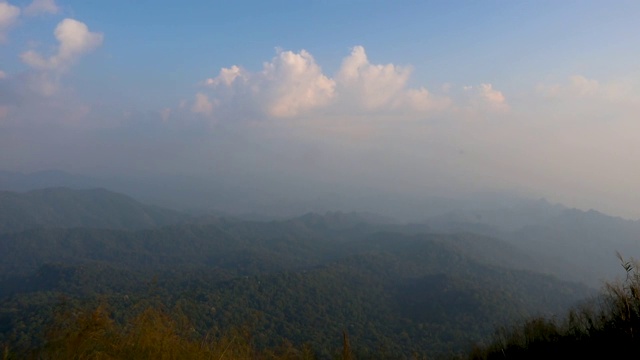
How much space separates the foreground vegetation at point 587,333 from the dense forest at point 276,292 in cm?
69

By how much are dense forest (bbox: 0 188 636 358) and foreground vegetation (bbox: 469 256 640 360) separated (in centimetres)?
69

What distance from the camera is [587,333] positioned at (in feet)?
18.7

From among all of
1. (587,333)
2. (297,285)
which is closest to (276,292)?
(297,285)

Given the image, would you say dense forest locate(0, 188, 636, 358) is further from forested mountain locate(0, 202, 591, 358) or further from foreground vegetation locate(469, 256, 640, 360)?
foreground vegetation locate(469, 256, 640, 360)

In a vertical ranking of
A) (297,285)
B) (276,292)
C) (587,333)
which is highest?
(587,333)

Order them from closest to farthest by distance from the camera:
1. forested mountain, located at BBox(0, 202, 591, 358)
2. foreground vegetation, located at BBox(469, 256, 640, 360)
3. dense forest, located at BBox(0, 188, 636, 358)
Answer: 1. foreground vegetation, located at BBox(469, 256, 640, 360)
2. dense forest, located at BBox(0, 188, 636, 358)
3. forested mountain, located at BBox(0, 202, 591, 358)

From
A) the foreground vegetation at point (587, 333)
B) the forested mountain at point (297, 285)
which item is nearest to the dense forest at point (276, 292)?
the forested mountain at point (297, 285)

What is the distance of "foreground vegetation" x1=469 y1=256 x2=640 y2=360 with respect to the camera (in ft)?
15.9

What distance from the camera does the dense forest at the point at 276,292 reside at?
6.80 m

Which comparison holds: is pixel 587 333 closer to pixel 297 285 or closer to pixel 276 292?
pixel 276 292

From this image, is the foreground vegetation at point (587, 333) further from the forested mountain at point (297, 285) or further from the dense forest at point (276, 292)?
the forested mountain at point (297, 285)

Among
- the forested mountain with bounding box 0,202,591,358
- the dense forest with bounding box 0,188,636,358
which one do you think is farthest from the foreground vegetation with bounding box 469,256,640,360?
the forested mountain with bounding box 0,202,591,358

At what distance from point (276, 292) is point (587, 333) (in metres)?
75.8

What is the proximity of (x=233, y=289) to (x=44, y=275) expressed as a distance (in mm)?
58173
